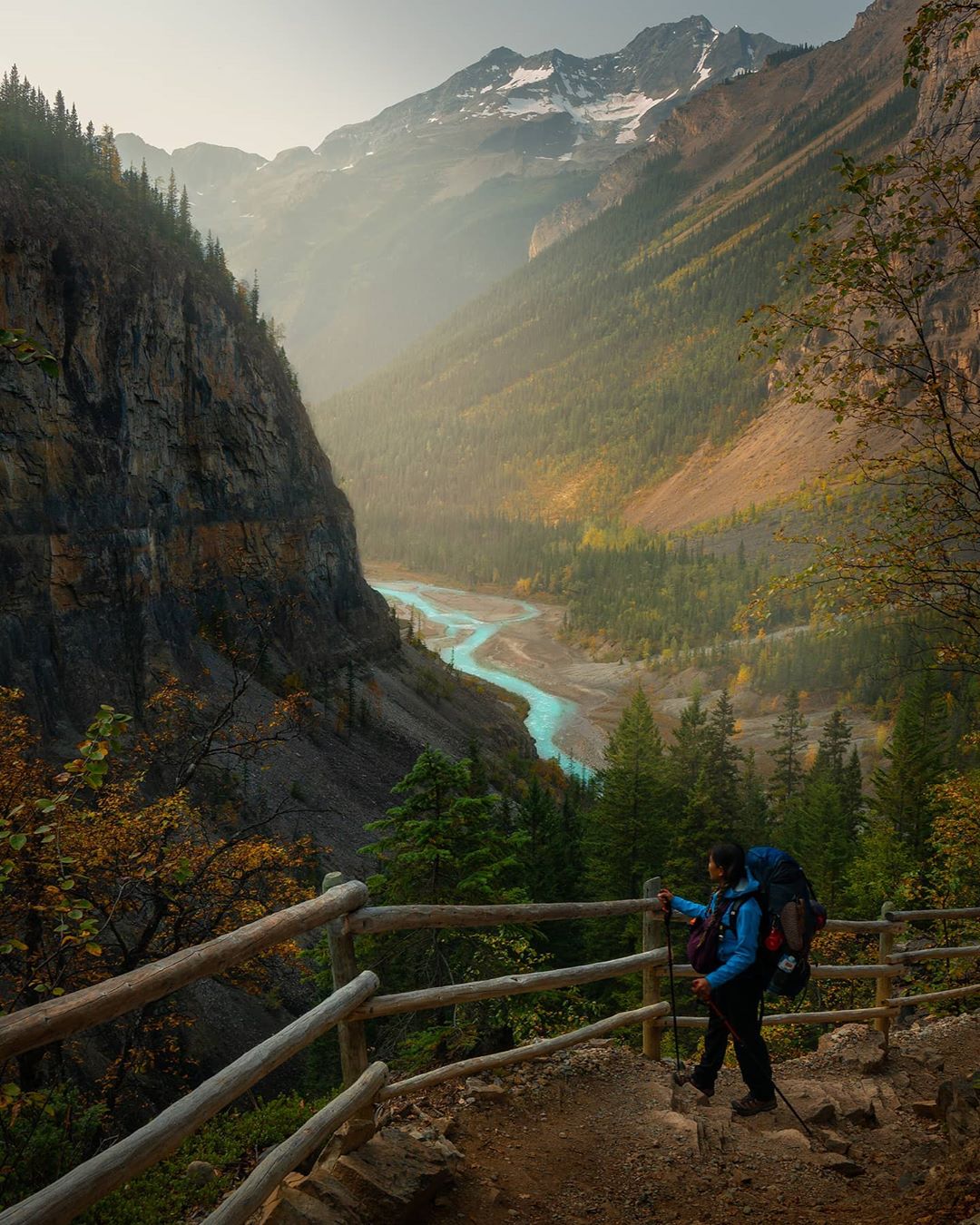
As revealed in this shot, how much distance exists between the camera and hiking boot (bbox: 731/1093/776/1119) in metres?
6.22

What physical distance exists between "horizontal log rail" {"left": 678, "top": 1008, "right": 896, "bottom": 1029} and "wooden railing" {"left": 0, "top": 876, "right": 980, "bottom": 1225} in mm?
37

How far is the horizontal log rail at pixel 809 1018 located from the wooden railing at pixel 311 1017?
0.04m

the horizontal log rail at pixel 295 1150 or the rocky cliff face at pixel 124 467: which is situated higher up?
the rocky cliff face at pixel 124 467

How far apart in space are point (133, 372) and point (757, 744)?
85.2m

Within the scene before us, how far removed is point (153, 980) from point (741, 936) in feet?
13.0

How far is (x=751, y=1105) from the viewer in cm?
624

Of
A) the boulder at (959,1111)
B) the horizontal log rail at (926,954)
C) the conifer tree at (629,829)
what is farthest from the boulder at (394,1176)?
the conifer tree at (629,829)

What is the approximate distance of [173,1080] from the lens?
19734 millimetres

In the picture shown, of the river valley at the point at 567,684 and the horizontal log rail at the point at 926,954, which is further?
the river valley at the point at 567,684

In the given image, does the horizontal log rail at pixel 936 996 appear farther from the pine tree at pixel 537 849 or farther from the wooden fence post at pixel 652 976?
the pine tree at pixel 537 849

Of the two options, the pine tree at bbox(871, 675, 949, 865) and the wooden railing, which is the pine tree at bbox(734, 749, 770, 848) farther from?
the wooden railing

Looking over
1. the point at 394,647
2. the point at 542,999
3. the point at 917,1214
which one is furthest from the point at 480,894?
the point at 394,647

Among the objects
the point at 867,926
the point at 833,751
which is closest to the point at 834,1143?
the point at 867,926

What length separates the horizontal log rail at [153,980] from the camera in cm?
296
